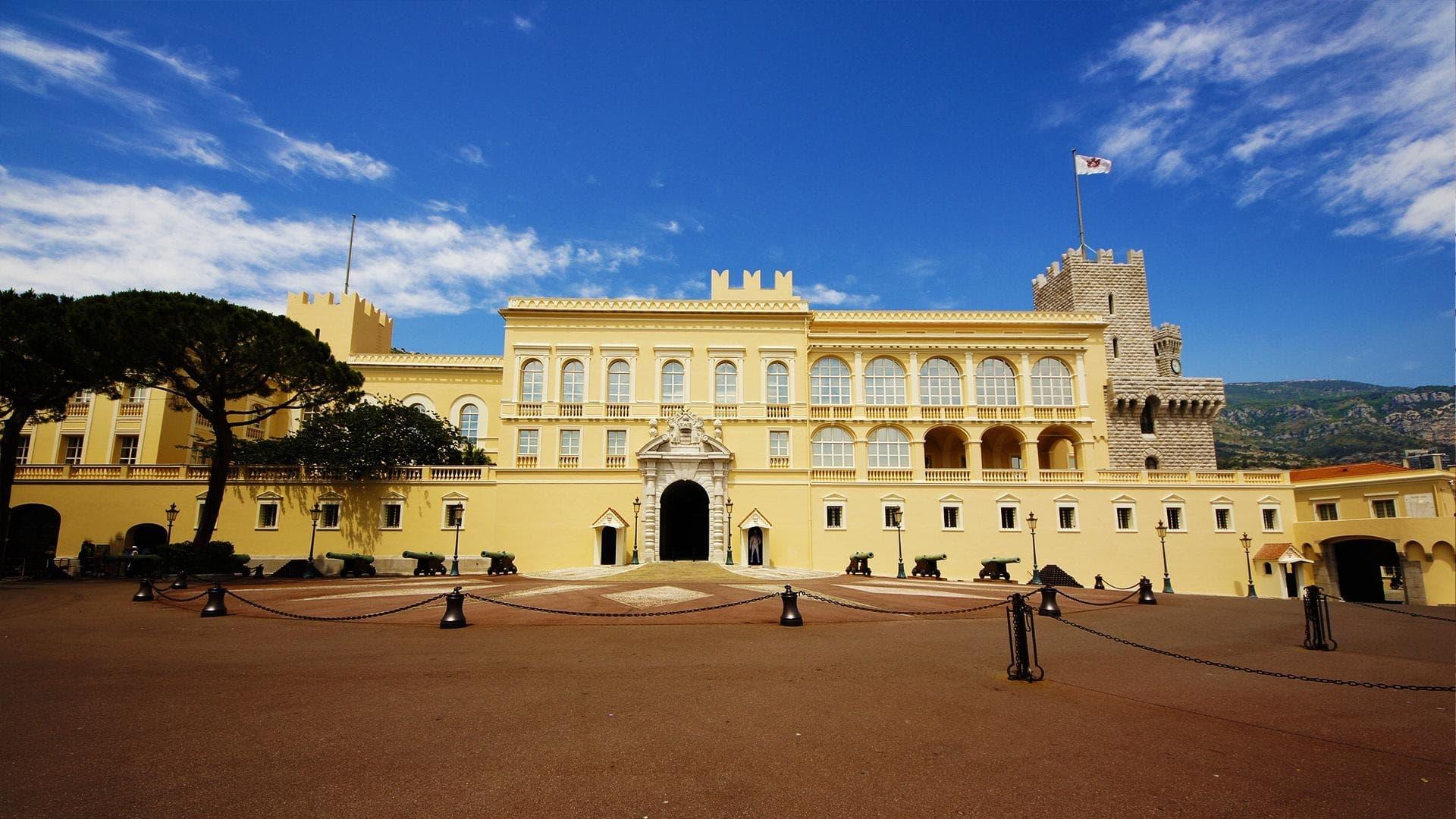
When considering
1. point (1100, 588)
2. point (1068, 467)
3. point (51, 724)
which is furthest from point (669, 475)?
point (51, 724)

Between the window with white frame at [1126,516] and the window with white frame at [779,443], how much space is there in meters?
16.3

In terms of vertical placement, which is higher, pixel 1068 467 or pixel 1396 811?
pixel 1068 467

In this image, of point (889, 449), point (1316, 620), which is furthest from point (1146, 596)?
point (889, 449)

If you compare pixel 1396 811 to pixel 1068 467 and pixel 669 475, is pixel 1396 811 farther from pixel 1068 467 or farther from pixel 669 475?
pixel 1068 467

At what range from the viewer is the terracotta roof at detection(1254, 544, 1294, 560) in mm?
34125

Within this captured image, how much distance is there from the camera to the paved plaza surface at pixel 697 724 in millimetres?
5055

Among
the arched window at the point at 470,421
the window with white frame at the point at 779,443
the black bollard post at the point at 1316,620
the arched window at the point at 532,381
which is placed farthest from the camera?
the arched window at the point at 470,421

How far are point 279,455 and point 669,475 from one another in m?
18.7

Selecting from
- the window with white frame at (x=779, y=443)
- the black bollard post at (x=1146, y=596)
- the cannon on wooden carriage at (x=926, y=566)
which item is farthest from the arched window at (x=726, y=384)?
the black bollard post at (x=1146, y=596)

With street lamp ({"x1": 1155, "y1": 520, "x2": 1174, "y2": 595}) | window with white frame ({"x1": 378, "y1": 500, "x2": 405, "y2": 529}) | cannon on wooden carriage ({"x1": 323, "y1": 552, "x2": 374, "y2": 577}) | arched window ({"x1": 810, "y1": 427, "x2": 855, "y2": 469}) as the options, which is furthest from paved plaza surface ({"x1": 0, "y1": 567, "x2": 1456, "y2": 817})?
arched window ({"x1": 810, "y1": 427, "x2": 855, "y2": 469})

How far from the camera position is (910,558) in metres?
33.8

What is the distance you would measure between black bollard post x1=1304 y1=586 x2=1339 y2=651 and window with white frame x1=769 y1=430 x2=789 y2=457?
941 inches

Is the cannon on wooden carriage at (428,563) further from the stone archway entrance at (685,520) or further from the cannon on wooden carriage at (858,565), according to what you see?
the cannon on wooden carriage at (858,565)

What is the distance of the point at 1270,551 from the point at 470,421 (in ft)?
143
